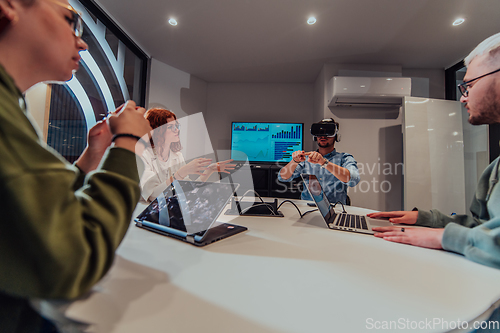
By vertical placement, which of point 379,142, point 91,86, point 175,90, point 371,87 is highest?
point 175,90

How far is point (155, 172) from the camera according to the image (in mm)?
1645

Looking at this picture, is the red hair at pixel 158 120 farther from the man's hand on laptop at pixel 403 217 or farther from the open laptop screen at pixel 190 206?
the man's hand on laptop at pixel 403 217

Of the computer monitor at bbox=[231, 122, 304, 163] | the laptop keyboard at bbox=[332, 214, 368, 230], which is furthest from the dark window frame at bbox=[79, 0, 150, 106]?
the laptop keyboard at bbox=[332, 214, 368, 230]

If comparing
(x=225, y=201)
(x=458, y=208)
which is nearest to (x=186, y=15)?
(x=225, y=201)

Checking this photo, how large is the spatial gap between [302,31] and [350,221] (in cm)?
240

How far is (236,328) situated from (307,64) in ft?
12.1

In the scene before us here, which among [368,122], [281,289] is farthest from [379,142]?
[281,289]

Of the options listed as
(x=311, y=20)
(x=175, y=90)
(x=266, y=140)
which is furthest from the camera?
(x=266, y=140)

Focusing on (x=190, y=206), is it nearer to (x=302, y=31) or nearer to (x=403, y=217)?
(x=403, y=217)

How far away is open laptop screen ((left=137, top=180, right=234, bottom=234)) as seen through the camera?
71 cm

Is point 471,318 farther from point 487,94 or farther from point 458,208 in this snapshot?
point 458,208

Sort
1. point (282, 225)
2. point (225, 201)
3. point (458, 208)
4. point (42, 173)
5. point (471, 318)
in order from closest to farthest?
point (42, 173), point (471, 318), point (225, 201), point (282, 225), point (458, 208)

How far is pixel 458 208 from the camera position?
2.99 meters

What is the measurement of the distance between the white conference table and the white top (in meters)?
0.66
